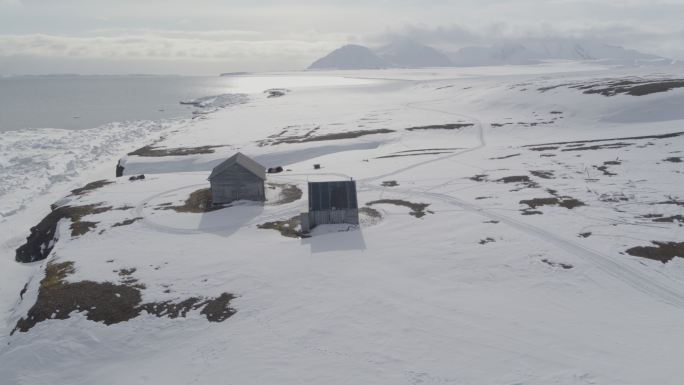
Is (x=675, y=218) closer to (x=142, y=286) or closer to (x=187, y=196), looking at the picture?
(x=142, y=286)

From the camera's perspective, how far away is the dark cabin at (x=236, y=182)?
42.4 metres

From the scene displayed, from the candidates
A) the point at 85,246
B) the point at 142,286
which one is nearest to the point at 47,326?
the point at 142,286

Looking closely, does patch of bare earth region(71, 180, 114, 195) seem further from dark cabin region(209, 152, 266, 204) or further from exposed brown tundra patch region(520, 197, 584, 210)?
exposed brown tundra patch region(520, 197, 584, 210)

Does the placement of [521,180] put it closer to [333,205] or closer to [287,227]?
[333,205]

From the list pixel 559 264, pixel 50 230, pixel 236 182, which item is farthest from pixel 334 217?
pixel 50 230

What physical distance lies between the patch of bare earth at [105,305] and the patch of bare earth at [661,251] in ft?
84.6

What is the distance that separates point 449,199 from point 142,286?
2660cm

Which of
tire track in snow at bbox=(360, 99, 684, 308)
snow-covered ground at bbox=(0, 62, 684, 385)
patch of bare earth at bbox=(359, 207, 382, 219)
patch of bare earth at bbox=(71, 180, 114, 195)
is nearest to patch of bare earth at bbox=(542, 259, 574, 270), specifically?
snow-covered ground at bbox=(0, 62, 684, 385)

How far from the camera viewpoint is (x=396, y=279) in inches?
1058

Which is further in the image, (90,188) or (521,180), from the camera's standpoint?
(90,188)

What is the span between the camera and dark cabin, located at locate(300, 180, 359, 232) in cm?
3588

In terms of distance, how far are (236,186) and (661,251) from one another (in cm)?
3398

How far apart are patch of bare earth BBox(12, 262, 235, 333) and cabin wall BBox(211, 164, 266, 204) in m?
14.9

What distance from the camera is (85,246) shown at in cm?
3500
